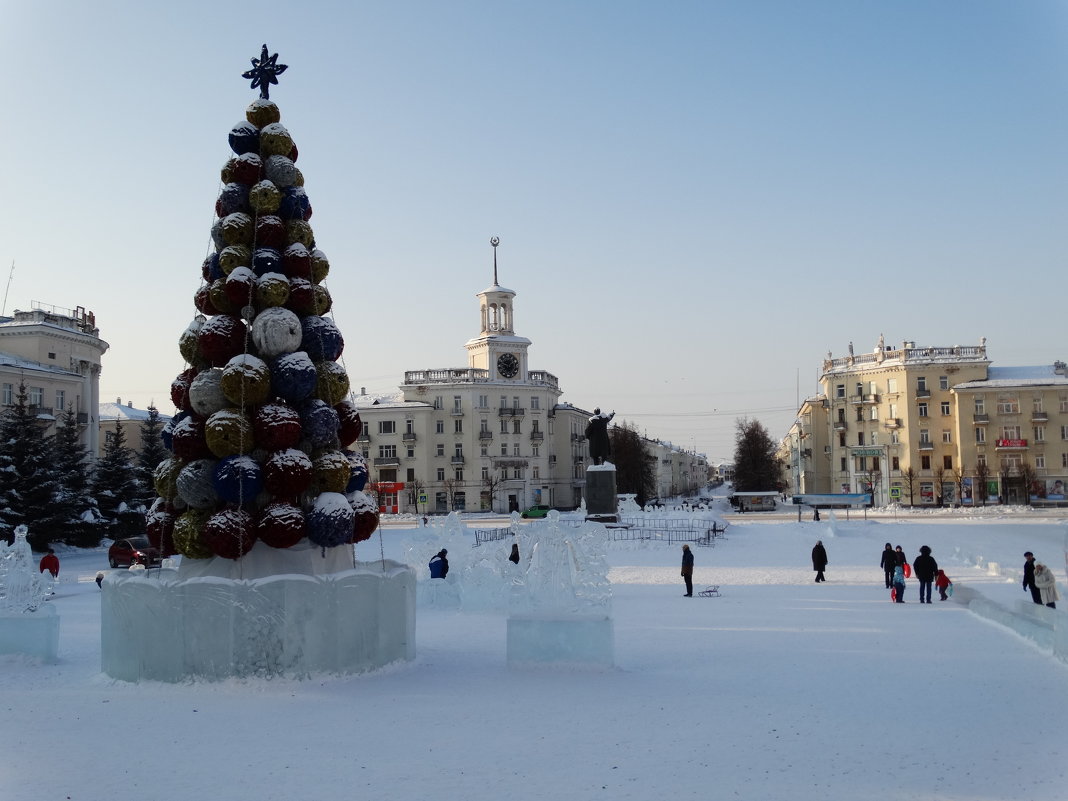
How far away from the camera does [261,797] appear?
24.6ft

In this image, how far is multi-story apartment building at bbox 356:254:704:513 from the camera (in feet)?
264

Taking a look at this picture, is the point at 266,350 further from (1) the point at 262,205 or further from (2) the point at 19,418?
(2) the point at 19,418

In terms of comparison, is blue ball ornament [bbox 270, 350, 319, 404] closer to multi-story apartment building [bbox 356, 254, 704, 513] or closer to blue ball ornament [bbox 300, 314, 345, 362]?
blue ball ornament [bbox 300, 314, 345, 362]

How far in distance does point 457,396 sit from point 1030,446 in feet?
154

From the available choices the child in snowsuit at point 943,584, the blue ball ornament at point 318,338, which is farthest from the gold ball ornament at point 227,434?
the child in snowsuit at point 943,584

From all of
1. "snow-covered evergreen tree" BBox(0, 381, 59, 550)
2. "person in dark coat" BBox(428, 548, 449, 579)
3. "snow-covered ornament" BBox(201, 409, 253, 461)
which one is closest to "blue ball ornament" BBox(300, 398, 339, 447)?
"snow-covered ornament" BBox(201, 409, 253, 461)

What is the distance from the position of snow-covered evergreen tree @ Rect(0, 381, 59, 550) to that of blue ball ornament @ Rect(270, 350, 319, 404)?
3060 cm

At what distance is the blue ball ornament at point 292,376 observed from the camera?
12844 millimetres

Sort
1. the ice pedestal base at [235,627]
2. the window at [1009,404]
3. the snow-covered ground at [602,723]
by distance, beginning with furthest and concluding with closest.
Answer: the window at [1009,404], the ice pedestal base at [235,627], the snow-covered ground at [602,723]

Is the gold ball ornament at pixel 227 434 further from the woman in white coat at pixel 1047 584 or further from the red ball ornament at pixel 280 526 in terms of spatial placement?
Result: the woman in white coat at pixel 1047 584

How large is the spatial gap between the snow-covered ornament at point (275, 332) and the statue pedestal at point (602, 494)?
28412mm

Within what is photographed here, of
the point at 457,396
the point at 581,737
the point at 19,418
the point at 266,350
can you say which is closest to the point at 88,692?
the point at 266,350

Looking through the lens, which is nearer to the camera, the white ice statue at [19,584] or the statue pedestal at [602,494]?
the white ice statue at [19,584]

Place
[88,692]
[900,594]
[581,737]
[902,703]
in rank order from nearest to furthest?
[581,737] < [902,703] < [88,692] < [900,594]
